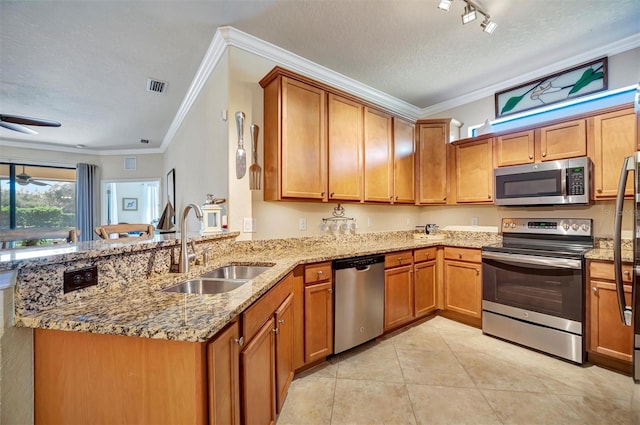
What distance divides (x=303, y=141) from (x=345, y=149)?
19.8 inches

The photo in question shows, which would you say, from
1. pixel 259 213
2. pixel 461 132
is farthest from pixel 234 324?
pixel 461 132

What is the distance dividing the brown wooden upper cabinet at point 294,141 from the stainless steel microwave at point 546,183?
1.95 meters

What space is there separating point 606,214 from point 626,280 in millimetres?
755

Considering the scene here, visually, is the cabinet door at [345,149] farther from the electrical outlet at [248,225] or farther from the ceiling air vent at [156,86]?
the ceiling air vent at [156,86]

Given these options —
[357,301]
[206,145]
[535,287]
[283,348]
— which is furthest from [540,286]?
[206,145]

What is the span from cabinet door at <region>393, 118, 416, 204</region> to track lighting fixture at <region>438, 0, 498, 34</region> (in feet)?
3.92

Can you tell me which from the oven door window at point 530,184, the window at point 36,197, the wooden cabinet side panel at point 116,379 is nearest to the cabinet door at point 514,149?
the oven door window at point 530,184

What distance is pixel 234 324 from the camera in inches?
39.8

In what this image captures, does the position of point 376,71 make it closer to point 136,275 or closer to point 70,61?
point 136,275

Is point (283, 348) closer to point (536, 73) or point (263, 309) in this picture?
point (263, 309)

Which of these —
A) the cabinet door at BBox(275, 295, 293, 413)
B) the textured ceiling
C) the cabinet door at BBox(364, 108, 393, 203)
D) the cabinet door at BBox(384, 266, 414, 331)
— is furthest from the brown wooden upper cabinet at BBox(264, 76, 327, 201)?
the cabinet door at BBox(384, 266, 414, 331)

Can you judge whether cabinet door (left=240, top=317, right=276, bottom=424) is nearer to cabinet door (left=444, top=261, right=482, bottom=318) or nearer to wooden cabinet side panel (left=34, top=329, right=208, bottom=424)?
wooden cabinet side panel (left=34, top=329, right=208, bottom=424)

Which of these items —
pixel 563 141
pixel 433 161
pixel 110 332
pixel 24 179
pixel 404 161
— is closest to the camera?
pixel 110 332

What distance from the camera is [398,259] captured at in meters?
2.60
